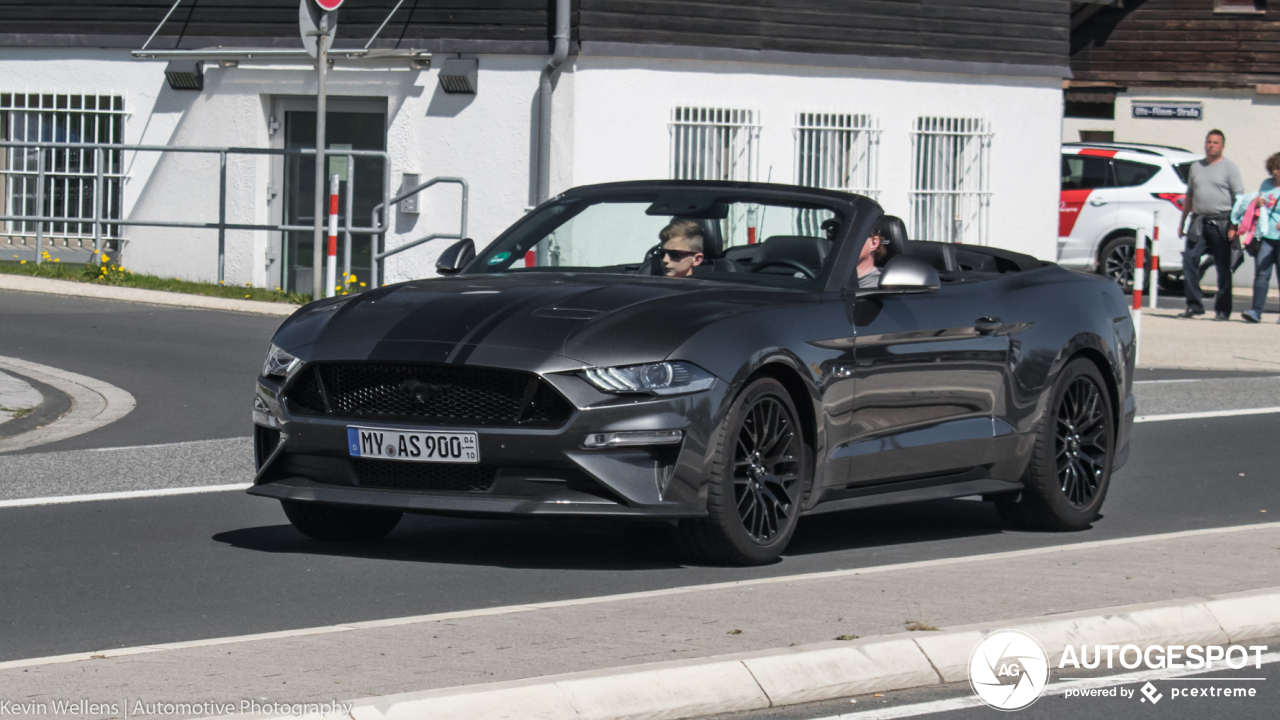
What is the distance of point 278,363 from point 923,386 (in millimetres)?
2570

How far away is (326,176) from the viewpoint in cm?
2158

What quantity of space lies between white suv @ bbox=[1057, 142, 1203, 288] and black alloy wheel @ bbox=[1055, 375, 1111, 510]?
16532 millimetres

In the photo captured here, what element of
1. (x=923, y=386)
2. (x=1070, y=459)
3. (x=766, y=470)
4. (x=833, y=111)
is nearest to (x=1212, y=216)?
(x=833, y=111)

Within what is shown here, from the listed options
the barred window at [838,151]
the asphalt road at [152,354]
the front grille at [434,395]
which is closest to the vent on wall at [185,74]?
the asphalt road at [152,354]

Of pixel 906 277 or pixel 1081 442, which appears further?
pixel 1081 442

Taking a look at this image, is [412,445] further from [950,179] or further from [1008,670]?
[950,179]

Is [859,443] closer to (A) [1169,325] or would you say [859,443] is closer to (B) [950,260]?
(B) [950,260]

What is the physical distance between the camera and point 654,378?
668cm

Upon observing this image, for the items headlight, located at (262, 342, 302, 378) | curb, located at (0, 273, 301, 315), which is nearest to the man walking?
curb, located at (0, 273, 301, 315)

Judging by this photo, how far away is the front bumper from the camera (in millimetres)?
6605

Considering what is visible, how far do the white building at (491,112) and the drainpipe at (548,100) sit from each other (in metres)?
0.08

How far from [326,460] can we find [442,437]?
52cm

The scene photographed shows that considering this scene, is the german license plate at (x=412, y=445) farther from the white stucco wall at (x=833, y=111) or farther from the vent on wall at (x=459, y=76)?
the vent on wall at (x=459, y=76)

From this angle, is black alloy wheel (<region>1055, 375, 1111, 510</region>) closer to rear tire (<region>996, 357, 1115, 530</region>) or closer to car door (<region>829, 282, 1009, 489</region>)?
rear tire (<region>996, 357, 1115, 530</region>)
